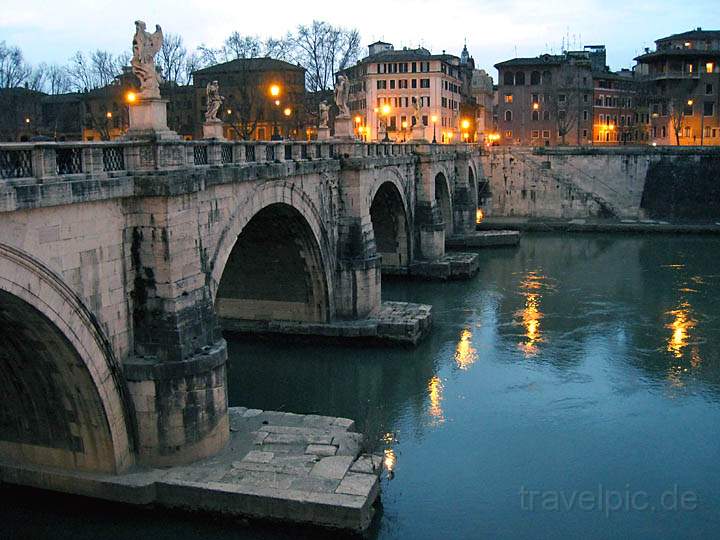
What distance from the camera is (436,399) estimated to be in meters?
19.8

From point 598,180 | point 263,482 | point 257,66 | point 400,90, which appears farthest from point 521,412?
point 400,90

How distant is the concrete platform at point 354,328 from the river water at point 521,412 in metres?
0.44

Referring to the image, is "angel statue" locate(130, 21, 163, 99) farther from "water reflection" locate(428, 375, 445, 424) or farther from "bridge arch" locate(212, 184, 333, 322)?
"water reflection" locate(428, 375, 445, 424)

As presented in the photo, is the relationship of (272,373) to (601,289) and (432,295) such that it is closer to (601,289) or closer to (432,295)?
(432,295)

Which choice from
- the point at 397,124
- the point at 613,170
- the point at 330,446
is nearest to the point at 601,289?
the point at 330,446

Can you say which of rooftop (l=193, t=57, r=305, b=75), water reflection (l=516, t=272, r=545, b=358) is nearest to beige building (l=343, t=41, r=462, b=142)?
rooftop (l=193, t=57, r=305, b=75)

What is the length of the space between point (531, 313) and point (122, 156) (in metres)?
19.4

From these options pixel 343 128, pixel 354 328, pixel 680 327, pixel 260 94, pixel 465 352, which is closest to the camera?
pixel 354 328

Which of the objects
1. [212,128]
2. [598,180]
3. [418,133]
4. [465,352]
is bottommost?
[465,352]

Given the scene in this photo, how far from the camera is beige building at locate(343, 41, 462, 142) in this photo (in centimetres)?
7012

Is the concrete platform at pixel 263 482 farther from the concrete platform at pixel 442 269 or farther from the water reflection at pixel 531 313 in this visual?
the concrete platform at pixel 442 269

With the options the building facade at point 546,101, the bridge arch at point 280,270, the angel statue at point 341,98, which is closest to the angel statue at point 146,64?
the bridge arch at point 280,270

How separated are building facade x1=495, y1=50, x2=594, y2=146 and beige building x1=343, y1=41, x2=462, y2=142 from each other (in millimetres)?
6189

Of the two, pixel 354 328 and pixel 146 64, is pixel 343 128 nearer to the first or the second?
pixel 354 328
